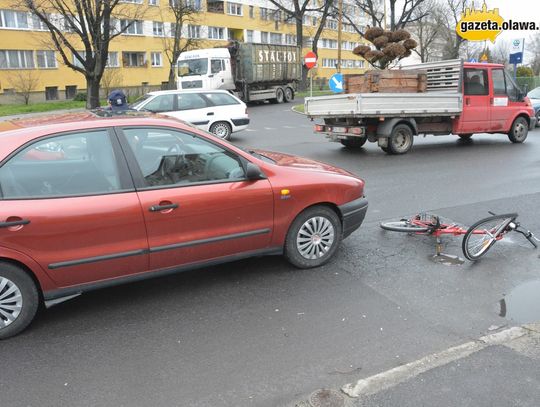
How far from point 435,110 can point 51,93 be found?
38075 mm

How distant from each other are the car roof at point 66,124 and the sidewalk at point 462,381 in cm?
251

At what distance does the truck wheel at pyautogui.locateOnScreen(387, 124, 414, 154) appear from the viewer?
1191 cm

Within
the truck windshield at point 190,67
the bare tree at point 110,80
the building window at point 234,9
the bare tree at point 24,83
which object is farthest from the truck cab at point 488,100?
the building window at point 234,9

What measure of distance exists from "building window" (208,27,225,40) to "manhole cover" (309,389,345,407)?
56.9 metres

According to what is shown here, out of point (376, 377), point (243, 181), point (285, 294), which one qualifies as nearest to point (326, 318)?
point (285, 294)

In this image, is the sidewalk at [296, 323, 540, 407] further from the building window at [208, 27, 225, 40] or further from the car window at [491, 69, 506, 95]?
the building window at [208, 27, 225, 40]

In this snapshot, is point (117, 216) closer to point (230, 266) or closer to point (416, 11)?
point (230, 266)

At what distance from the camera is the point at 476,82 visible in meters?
12.7

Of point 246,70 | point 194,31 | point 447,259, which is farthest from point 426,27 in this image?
point 447,259

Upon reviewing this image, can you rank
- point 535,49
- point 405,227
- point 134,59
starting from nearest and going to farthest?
point 405,227
point 134,59
point 535,49

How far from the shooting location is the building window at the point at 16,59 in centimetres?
3909

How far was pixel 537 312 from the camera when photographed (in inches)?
157

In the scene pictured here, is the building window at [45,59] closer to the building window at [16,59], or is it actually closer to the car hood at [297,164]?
Answer: the building window at [16,59]

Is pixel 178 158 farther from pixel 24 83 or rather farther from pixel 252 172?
pixel 24 83
